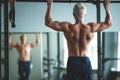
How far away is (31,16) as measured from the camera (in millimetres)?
6109

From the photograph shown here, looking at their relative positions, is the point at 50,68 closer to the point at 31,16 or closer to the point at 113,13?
the point at 31,16

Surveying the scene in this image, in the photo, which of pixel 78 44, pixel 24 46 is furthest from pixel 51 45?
pixel 78 44

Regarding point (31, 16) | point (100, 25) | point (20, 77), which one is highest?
point (31, 16)

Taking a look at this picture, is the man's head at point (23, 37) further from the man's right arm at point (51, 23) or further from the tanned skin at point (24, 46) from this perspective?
the man's right arm at point (51, 23)

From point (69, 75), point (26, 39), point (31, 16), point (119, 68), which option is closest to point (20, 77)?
point (26, 39)

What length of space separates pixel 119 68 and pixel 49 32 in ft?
5.74

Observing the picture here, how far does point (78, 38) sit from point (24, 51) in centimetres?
267

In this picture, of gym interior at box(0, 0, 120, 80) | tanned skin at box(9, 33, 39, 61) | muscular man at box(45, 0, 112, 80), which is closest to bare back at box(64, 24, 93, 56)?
muscular man at box(45, 0, 112, 80)

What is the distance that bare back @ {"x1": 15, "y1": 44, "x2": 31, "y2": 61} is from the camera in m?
5.82

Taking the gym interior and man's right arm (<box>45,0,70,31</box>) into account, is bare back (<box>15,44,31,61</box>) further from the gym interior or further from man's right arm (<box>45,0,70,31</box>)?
man's right arm (<box>45,0,70,31</box>)
